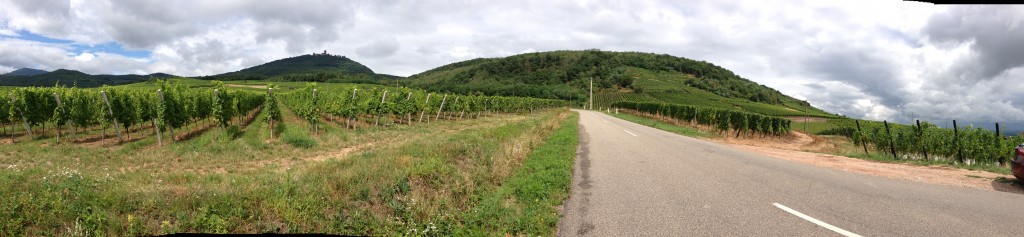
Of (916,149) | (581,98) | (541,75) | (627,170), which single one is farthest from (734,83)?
(627,170)

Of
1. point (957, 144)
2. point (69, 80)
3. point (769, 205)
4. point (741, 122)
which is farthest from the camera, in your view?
point (69, 80)

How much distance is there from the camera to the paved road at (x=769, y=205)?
5.74 m

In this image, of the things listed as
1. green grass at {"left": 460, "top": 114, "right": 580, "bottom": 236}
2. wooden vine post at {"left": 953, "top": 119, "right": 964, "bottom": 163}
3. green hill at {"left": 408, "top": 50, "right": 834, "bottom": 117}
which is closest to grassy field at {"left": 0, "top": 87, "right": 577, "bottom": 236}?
green grass at {"left": 460, "top": 114, "right": 580, "bottom": 236}

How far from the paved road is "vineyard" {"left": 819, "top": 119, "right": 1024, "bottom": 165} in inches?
304

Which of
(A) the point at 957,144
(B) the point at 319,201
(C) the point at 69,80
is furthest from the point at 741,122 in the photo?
(C) the point at 69,80

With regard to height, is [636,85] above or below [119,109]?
above

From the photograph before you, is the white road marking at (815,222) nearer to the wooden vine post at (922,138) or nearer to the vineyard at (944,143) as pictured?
the vineyard at (944,143)

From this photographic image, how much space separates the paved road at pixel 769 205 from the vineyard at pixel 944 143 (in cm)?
771

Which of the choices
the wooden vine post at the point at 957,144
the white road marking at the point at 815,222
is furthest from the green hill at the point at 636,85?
the white road marking at the point at 815,222

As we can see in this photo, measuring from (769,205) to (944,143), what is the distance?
1373cm

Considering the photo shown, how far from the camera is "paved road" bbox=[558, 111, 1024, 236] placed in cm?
574

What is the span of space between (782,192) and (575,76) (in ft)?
606

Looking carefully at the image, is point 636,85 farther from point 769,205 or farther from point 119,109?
point 769,205

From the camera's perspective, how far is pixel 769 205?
707cm
